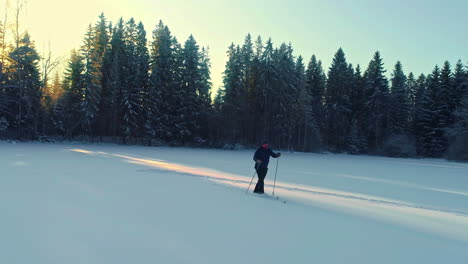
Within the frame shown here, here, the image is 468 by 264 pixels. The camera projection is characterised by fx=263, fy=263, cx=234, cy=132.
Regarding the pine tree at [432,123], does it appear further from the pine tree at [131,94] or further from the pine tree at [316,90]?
the pine tree at [131,94]

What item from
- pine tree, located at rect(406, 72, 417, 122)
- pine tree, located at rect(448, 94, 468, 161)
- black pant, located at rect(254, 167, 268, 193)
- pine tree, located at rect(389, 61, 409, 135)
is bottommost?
black pant, located at rect(254, 167, 268, 193)

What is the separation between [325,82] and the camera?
5234cm

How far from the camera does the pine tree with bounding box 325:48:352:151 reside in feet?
148

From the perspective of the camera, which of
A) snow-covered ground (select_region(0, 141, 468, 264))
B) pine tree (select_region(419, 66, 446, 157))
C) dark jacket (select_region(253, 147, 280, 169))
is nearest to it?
snow-covered ground (select_region(0, 141, 468, 264))

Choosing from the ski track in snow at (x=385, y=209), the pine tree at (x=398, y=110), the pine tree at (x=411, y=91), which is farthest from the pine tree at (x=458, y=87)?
the ski track in snow at (x=385, y=209)

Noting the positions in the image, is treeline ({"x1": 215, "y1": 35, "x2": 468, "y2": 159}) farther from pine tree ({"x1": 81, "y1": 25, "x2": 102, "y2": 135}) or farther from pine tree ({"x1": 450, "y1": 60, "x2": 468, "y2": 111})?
pine tree ({"x1": 81, "y1": 25, "x2": 102, "y2": 135})

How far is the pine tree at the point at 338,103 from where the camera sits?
4506cm

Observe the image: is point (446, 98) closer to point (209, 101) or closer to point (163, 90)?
point (209, 101)

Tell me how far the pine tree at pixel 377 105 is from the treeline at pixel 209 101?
0.57 ft

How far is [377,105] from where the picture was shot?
45.4 metres

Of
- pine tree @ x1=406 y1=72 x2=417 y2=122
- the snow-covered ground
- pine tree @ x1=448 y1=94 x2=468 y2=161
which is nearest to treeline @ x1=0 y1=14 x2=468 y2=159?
pine tree @ x1=448 y1=94 x2=468 y2=161

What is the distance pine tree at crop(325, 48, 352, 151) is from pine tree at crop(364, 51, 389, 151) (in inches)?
137

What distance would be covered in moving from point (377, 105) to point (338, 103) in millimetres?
6332

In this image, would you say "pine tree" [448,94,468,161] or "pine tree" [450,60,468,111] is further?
"pine tree" [450,60,468,111]
